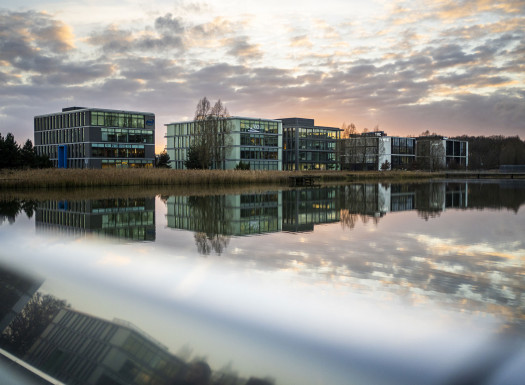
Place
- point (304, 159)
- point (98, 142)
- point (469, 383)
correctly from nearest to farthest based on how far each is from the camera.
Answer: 1. point (469, 383)
2. point (98, 142)
3. point (304, 159)

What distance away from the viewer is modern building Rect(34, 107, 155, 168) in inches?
3371

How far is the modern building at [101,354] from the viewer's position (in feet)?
15.3

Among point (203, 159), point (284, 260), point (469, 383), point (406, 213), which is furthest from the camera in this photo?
point (203, 159)

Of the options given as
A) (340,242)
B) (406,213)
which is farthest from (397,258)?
(406,213)

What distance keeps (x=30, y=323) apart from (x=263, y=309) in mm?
3048

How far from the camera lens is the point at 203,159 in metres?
71.6

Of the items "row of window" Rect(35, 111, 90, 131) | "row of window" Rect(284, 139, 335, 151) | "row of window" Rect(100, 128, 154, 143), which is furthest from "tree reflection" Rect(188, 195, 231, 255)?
"row of window" Rect(284, 139, 335, 151)

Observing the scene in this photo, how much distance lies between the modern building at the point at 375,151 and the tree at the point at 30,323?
11062 cm

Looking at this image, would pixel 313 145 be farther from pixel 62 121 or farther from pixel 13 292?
pixel 13 292

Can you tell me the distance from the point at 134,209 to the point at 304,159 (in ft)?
299

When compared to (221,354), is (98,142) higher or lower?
higher

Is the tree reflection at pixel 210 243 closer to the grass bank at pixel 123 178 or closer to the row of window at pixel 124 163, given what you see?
the grass bank at pixel 123 178

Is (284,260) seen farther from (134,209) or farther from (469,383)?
(134,209)

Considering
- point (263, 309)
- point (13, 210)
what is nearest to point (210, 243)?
point (263, 309)
